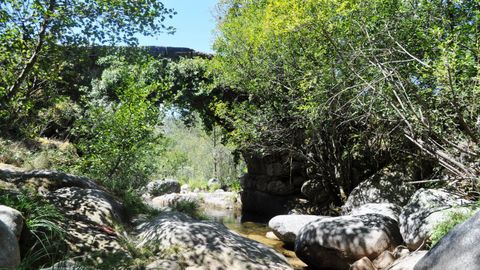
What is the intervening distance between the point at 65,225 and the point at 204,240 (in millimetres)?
1870

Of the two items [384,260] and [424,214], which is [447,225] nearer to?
[424,214]

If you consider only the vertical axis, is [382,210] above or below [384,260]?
above

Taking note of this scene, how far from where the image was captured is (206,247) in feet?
17.0

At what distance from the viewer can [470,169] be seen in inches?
176

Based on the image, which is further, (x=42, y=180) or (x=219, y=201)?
(x=219, y=201)

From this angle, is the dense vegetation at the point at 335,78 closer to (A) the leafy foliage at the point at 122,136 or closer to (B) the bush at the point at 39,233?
(A) the leafy foliage at the point at 122,136

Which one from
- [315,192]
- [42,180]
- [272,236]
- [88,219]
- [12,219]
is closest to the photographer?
[12,219]

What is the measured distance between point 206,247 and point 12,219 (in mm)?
2440

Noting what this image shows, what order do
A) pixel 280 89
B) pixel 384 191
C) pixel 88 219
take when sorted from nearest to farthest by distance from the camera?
pixel 88 219 < pixel 384 191 < pixel 280 89

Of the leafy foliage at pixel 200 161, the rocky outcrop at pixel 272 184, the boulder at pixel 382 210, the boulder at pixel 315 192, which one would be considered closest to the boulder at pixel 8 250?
the boulder at pixel 382 210

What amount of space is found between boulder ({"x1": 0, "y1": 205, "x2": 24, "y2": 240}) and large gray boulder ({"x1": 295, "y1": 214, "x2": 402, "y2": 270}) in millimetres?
5021

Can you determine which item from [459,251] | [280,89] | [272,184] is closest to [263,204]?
[272,184]

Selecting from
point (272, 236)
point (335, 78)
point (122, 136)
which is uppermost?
point (335, 78)

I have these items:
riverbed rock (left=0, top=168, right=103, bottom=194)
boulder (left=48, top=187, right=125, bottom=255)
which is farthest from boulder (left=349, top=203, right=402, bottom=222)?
riverbed rock (left=0, top=168, right=103, bottom=194)
